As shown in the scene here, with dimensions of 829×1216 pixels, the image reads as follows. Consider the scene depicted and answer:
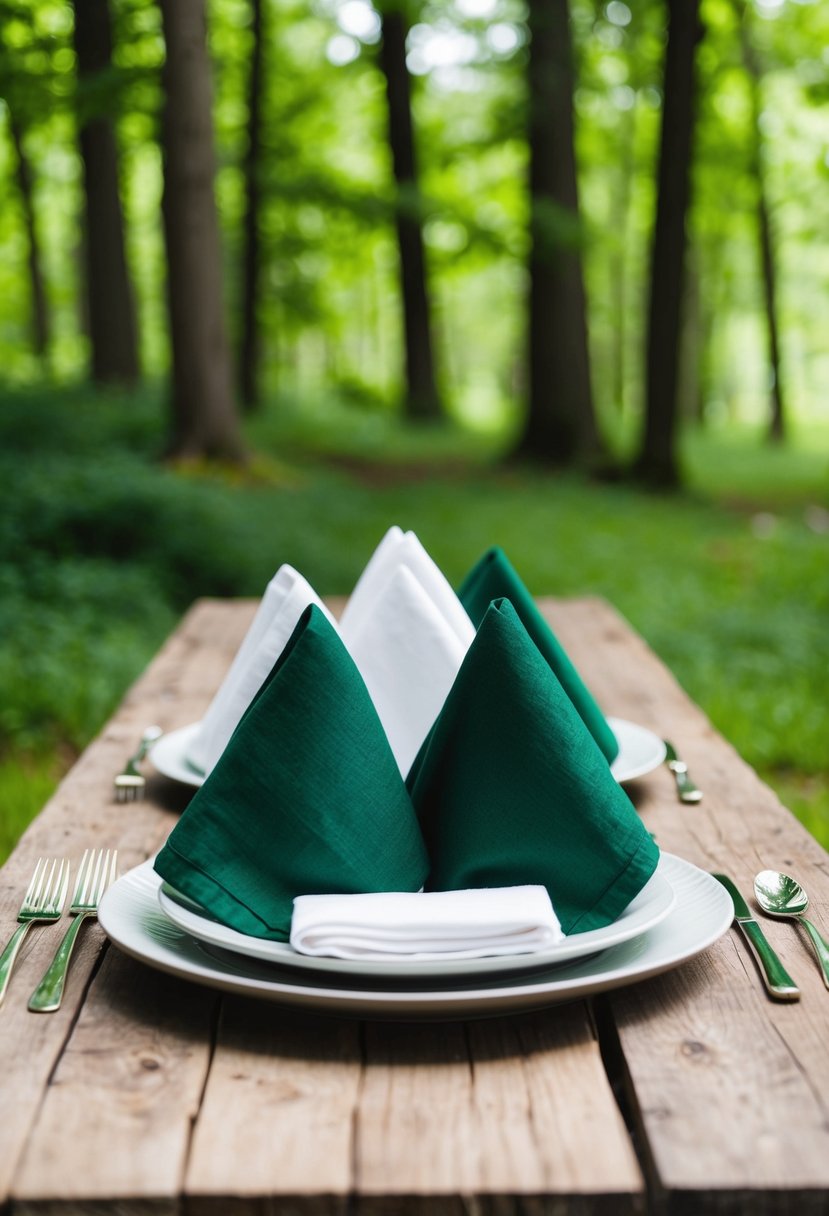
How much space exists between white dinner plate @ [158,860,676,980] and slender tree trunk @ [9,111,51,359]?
15.8m

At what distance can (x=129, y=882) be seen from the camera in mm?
1547

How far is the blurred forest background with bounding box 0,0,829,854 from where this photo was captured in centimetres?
671

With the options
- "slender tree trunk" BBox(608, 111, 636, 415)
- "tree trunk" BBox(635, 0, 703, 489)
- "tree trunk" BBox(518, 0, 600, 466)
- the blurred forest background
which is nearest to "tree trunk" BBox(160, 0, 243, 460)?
the blurred forest background

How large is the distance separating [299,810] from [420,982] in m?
0.25

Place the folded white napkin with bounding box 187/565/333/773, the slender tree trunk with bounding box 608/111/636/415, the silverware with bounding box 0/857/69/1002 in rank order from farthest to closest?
the slender tree trunk with bounding box 608/111/636/415
the folded white napkin with bounding box 187/565/333/773
the silverware with bounding box 0/857/69/1002

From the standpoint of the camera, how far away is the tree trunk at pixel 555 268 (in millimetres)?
13062

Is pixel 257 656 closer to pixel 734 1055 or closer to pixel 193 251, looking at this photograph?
pixel 734 1055

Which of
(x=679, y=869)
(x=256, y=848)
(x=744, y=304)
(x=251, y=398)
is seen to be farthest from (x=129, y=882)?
(x=744, y=304)

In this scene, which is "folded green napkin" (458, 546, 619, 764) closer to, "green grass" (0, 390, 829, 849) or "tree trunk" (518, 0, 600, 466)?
"green grass" (0, 390, 829, 849)

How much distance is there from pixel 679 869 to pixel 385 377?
1575 inches

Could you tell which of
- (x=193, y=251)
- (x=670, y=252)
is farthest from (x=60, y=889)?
(x=670, y=252)

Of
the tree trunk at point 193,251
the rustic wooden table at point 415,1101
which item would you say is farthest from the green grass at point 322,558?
the rustic wooden table at point 415,1101

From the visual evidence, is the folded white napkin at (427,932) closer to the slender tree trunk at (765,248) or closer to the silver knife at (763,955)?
the silver knife at (763,955)

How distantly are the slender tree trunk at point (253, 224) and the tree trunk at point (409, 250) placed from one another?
5.66ft
